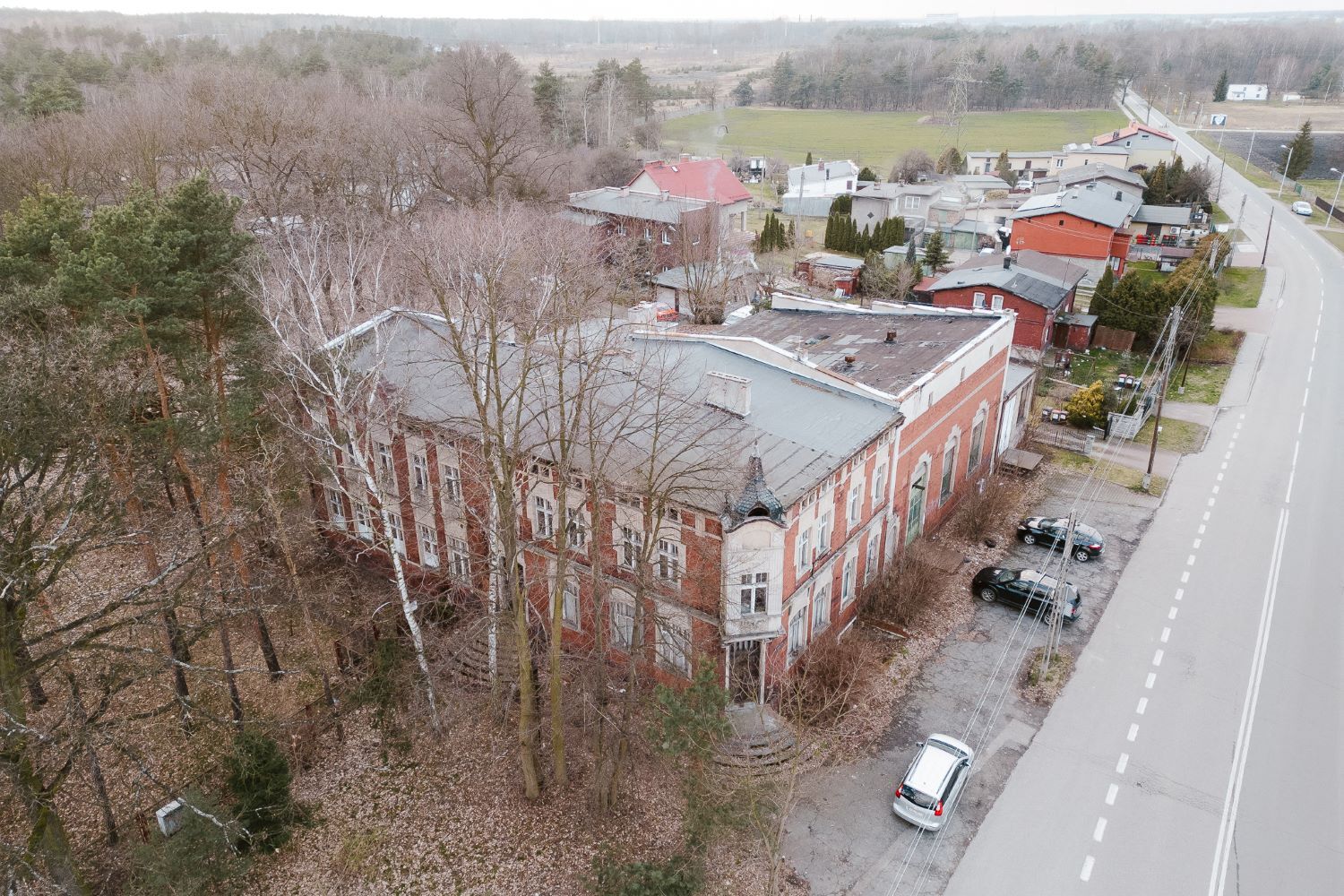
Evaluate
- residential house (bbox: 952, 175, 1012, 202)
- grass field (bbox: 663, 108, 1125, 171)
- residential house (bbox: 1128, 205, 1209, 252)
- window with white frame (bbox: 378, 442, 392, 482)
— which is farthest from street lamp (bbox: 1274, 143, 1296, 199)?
window with white frame (bbox: 378, 442, 392, 482)

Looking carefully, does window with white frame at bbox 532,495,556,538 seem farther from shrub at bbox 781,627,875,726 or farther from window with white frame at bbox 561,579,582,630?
shrub at bbox 781,627,875,726

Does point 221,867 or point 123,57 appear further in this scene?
point 123,57

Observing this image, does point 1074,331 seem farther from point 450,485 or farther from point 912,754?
point 450,485

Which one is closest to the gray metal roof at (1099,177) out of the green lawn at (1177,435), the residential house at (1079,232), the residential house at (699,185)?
the residential house at (1079,232)

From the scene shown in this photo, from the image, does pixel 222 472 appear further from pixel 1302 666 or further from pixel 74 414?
pixel 1302 666

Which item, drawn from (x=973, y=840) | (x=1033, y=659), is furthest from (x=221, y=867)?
(x=1033, y=659)
